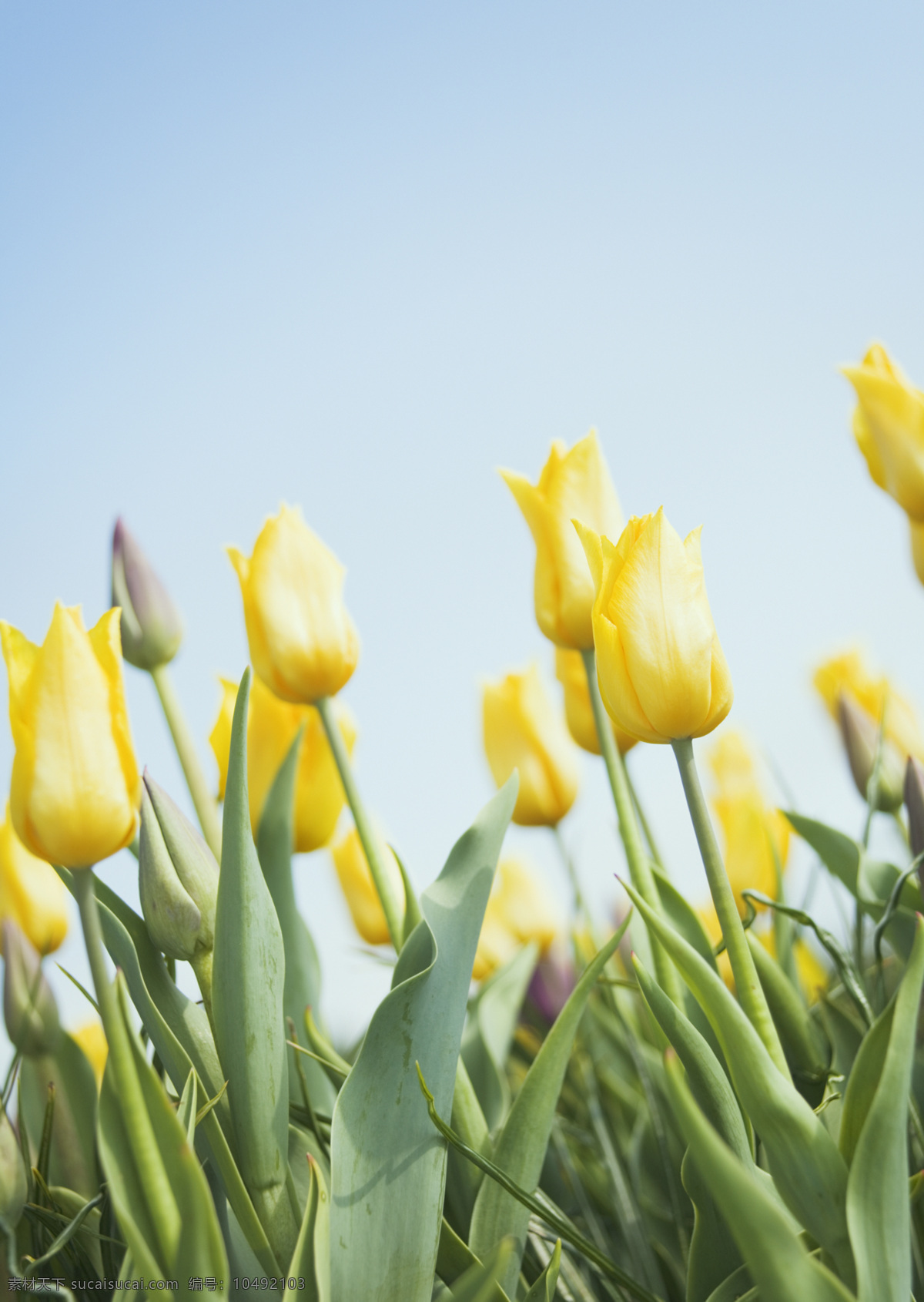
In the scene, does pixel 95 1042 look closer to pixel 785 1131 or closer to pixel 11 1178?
pixel 11 1178

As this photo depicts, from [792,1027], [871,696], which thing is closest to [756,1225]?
[792,1027]

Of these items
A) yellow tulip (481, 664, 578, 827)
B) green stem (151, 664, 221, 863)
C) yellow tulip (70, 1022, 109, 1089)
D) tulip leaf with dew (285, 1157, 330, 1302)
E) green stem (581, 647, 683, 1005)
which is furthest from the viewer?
yellow tulip (70, 1022, 109, 1089)

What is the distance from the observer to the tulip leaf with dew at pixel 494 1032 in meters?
0.78

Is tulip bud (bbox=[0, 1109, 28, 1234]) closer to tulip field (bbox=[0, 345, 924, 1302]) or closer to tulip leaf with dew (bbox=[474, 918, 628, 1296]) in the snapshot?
tulip field (bbox=[0, 345, 924, 1302])

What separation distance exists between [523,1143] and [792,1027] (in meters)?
0.22

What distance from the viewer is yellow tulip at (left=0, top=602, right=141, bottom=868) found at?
0.46 metres

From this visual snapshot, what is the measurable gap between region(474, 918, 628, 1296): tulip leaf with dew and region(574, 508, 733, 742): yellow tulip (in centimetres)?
14

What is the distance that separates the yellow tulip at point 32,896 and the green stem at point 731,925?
23.4 inches

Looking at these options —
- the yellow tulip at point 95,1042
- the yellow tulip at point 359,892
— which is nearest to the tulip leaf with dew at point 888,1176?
the yellow tulip at point 359,892

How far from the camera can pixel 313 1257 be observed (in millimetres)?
473

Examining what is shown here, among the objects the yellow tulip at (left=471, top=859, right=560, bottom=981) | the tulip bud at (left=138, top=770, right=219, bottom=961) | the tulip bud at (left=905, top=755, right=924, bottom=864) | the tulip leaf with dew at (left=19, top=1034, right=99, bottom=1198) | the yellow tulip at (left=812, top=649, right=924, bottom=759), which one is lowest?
the yellow tulip at (left=471, top=859, right=560, bottom=981)

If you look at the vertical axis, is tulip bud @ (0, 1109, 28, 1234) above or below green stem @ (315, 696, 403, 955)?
below

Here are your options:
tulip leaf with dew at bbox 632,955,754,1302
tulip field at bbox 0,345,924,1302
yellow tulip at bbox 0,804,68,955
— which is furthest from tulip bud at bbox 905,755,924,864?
yellow tulip at bbox 0,804,68,955

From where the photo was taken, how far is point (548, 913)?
149 cm
